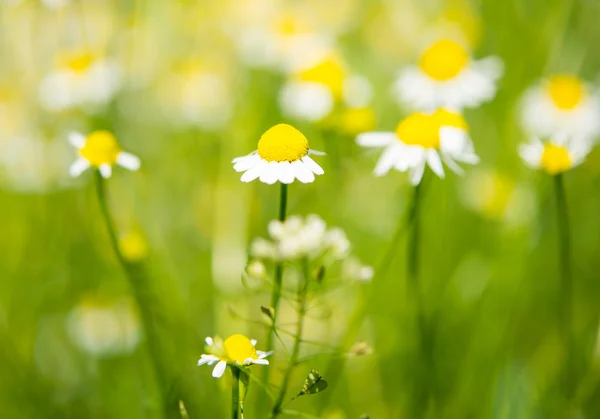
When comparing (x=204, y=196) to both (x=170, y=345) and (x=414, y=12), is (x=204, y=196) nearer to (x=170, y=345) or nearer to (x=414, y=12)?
(x=170, y=345)

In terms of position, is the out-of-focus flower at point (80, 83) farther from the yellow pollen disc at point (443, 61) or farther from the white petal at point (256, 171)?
the white petal at point (256, 171)

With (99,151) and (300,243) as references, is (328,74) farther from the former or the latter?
(300,243)

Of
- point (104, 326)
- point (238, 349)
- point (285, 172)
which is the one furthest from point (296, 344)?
point (104, 326)

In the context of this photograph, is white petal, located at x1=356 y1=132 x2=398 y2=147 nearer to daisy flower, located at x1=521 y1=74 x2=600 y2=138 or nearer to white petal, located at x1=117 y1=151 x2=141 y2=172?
white petal, located at x1=117 y1=151 x2=141 y2=172

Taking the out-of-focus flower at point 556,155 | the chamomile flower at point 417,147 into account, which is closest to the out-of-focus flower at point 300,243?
the chamomile flower at point 417,147

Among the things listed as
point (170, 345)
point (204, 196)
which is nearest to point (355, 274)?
point (170, 345)

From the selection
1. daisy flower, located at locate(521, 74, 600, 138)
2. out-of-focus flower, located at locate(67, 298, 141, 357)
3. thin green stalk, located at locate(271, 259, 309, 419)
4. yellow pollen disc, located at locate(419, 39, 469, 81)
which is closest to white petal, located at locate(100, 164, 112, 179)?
thin green stalk, located at locate(271, 259, 309, 419)
